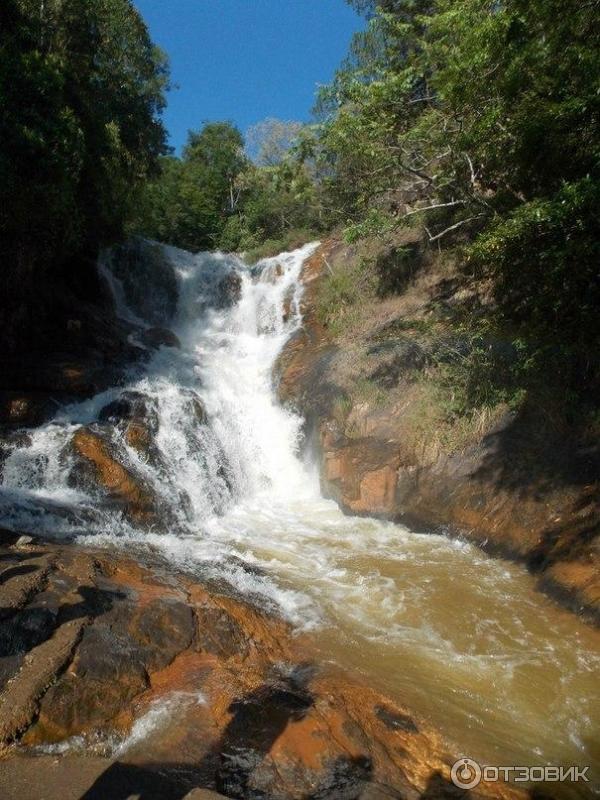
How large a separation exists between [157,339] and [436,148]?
9.28 metres

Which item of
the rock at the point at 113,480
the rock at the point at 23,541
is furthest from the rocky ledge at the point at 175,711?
the rock at the point at 113,480

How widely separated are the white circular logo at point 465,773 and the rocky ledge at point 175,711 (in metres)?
0.07

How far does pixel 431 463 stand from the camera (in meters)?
8.35

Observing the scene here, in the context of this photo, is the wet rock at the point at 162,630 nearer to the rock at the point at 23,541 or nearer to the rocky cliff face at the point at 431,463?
the rock at the point at 23,541

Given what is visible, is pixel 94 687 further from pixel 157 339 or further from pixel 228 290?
pixel 228 290

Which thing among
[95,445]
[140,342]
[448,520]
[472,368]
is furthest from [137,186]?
[448,520]

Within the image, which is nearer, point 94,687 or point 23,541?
point 94,687

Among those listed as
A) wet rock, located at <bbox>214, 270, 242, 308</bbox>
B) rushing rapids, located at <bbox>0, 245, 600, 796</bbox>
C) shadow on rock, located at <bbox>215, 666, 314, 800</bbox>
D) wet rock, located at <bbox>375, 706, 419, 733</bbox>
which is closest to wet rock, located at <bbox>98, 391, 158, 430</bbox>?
rushing rapids, located at <bbox>0, 245, 600, 796</bbox>

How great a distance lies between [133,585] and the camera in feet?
15.8

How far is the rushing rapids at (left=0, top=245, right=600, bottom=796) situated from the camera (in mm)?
4059

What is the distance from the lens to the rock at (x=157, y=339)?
45.9 feet

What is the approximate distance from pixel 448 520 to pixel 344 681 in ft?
13.9

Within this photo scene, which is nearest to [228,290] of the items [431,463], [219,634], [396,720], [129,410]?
[129,410]

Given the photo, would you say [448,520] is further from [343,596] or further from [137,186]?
[137,186]
